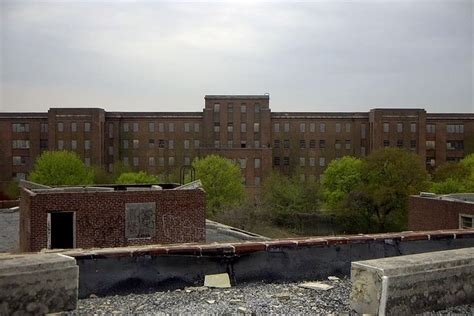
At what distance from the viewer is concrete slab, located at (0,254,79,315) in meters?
5.08

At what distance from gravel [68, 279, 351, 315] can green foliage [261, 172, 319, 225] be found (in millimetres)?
46581

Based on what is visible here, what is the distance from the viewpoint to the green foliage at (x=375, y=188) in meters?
47.7

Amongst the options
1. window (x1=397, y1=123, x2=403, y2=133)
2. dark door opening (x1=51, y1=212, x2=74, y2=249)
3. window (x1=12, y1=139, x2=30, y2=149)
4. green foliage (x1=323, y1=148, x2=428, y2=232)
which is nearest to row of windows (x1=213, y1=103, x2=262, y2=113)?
window (x1=397, y1=123, x2=403, y2=133)

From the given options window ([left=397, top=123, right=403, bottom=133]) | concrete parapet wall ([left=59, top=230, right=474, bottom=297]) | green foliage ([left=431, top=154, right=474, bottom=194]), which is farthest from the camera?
window ([left=397, top=123, right=403, bottom=133])

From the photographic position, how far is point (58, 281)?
17.8 ft

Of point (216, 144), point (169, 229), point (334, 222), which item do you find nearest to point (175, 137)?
point (216, 144)

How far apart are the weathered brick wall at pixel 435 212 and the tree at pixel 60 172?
3591 centimetres

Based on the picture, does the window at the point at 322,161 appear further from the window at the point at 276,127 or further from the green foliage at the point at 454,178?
the green foliage at the point at 454,178

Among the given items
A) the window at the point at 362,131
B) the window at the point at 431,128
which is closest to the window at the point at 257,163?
the window at the point at 362,131

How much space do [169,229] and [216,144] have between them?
5723 centimetres

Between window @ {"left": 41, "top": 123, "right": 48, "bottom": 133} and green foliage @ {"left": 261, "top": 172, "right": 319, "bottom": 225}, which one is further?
window @ {"left": 41, "top": 123, "right": 48, "bottom": 133}

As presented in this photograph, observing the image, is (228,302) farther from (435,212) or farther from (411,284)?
(435,212)

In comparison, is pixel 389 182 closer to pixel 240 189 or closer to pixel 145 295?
pixel 240 189

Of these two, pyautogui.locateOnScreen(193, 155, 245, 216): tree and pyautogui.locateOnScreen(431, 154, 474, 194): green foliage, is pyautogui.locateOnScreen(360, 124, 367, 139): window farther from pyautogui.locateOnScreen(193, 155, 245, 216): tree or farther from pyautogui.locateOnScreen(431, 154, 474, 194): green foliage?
pyautogui.locateOnScreen(193, 155, 245, 216): tree
